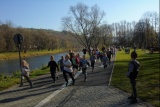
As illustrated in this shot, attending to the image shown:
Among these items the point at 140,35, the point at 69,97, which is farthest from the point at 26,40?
the point at 69,97

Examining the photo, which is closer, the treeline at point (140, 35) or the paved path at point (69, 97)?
the paved path at point (69, 97)

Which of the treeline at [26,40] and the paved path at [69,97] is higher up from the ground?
the treeline at [26,40]

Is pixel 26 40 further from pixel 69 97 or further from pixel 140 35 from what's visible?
pixel 69 97

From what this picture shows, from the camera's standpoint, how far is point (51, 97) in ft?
36.4

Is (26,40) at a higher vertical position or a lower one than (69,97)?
higher

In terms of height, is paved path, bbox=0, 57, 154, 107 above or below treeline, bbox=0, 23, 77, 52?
below

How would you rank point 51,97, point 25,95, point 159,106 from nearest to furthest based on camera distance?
1. point 159,106
2. point 51,97
3. point 25,95

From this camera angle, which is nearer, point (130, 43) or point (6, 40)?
point (6, 40)

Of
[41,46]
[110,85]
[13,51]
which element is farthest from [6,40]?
[110,85]

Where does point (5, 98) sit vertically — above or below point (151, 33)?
below

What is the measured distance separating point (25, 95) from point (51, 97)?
142 centimetres

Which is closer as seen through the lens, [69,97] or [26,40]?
[69,97]

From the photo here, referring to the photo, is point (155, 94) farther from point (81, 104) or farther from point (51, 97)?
point (51, 97)

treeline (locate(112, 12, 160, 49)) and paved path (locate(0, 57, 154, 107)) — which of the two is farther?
treeline (locate(112, 12, 160, 49))
